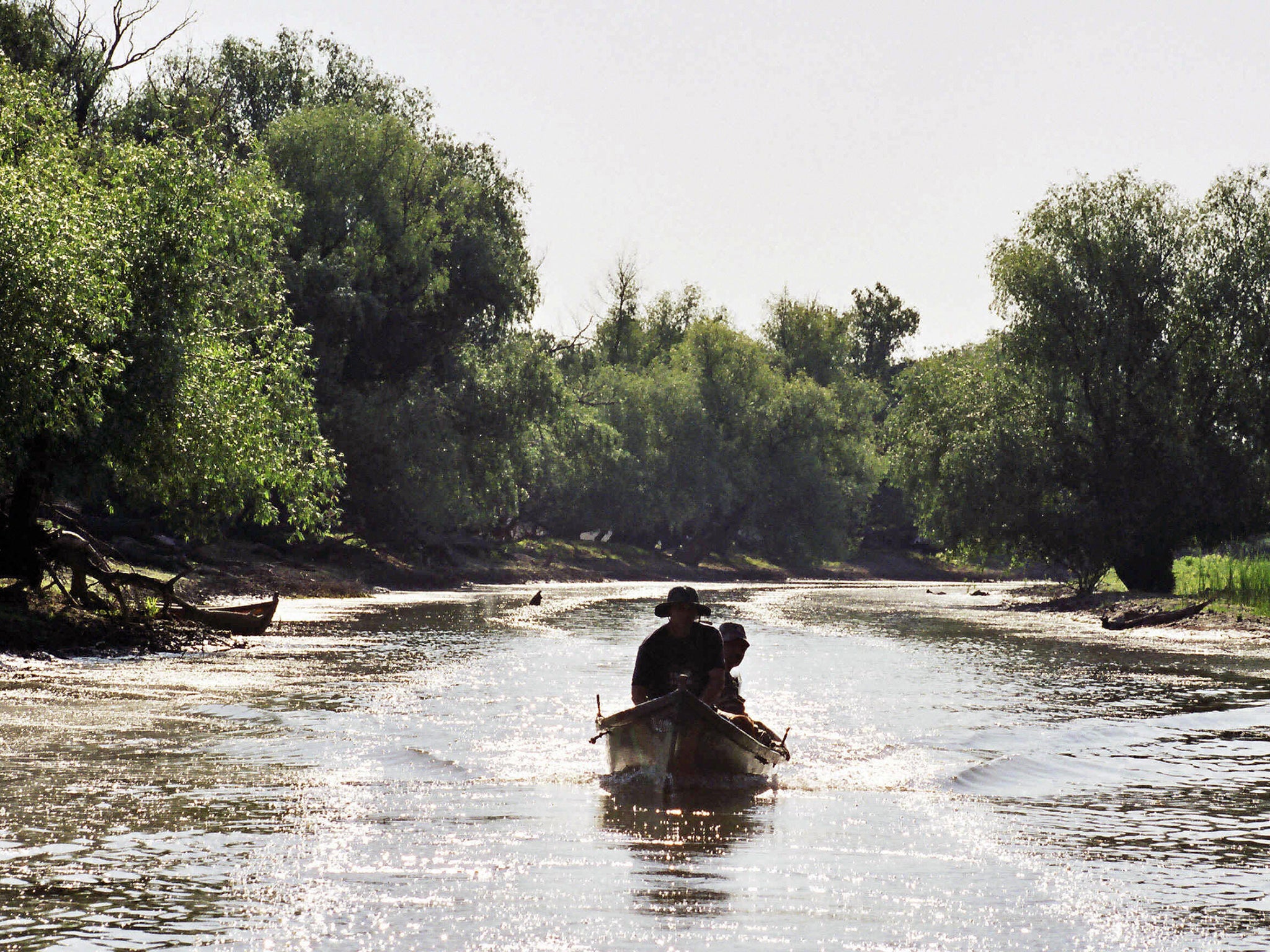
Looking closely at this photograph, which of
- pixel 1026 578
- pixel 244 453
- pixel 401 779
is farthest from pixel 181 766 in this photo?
pixel 1026 578

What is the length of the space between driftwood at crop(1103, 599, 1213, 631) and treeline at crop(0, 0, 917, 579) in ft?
68.1

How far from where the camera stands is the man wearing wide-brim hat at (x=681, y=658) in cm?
1391

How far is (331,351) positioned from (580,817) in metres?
37.5

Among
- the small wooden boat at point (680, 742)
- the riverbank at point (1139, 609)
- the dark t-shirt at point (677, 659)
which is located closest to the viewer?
the small wooden boat at point (680, 742)

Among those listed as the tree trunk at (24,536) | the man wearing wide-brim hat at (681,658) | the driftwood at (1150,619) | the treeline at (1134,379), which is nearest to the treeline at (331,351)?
the tree trunk at (24,536)

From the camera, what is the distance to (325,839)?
1017cm

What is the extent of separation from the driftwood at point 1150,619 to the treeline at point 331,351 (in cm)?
2076

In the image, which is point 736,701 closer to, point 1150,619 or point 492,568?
point 1150,619

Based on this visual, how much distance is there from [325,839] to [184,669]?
41.3ft

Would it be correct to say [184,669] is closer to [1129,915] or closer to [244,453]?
[244,453]

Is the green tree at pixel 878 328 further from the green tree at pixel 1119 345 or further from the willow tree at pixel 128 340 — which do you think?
the willow tree at pixel 128 340

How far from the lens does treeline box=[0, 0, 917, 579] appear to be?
904 inches

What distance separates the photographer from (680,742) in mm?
12977

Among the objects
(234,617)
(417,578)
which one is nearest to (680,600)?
(234,617)
